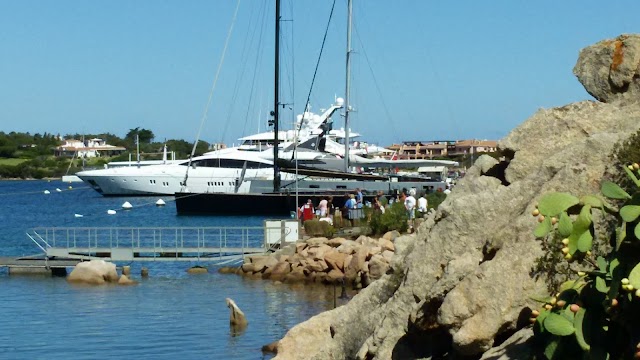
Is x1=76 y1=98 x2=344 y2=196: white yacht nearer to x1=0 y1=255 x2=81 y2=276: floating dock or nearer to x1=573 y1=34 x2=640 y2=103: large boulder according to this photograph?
x1=0 y1=255 x2=81 y2=276: floating dock

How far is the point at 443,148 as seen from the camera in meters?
142

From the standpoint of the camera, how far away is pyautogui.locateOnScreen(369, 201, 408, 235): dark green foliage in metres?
37.2

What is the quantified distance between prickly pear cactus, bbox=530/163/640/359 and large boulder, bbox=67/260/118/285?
77.2 feet

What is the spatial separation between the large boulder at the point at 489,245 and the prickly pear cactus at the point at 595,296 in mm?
749

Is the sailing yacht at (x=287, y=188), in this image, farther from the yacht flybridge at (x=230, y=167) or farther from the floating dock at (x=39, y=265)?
the floating dock at (x=39, y=265)

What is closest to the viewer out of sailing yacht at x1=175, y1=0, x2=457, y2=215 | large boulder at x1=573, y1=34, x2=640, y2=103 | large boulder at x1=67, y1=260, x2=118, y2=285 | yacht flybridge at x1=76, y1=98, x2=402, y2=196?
large boulder at x1=573, y1=34, x2=640, y2=103

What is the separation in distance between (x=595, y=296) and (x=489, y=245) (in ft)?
6.45

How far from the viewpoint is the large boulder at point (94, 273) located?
30938mm

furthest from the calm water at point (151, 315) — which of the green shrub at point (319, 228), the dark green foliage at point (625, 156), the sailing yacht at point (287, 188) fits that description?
the sailing yacht at point (287, 188)

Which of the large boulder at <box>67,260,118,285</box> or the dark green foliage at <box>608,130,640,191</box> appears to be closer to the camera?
the dark green foliage at <box>608,130,640,191</box>

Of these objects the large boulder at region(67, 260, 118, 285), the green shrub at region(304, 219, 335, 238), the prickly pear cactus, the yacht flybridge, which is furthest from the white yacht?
the prickly pear cactus

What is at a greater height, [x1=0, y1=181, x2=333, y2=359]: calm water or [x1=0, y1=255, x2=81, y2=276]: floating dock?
[x1=0, y1=255, x2=81, y2=276]: floating dock

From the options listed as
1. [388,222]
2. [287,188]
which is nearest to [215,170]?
[287,188]

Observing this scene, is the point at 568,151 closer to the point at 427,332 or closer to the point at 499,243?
the point at 499,243
